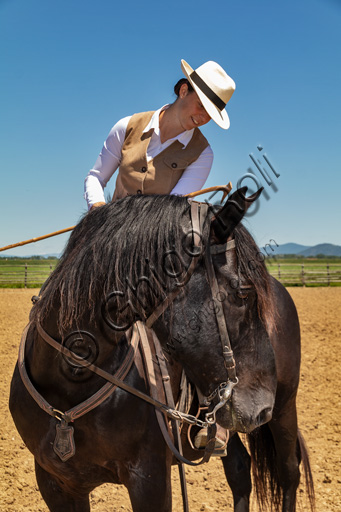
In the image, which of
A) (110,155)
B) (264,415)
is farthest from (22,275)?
(264,415)

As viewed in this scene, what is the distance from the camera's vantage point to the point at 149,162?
2.34 m

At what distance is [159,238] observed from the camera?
5.39 ft

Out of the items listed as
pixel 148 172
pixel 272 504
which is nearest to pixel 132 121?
pixel 148 172

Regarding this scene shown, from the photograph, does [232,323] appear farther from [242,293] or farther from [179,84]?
[179,84]

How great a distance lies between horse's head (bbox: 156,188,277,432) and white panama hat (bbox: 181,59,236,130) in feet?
2.52

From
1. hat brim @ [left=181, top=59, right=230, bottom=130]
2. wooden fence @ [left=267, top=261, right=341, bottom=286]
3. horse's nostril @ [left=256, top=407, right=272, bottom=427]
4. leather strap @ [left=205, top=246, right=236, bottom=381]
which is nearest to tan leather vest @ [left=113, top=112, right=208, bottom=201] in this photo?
hat brim @ [left=181, top=59, right=230, bottom=130]

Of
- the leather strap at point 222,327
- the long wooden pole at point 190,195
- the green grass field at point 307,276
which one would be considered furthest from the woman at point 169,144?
the green grass field at point 307,276

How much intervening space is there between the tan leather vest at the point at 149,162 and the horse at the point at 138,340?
586mm

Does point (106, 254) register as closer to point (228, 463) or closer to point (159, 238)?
point (159, 238)

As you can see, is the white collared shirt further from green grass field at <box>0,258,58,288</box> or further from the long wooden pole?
green grass field at <box>0,258,58,288</box>

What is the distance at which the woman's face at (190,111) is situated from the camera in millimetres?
2244

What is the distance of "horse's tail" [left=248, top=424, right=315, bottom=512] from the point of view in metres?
3.18

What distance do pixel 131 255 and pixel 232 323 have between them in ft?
1.53

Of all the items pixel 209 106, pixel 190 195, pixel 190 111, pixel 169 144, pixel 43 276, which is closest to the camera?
pixel 190 195
